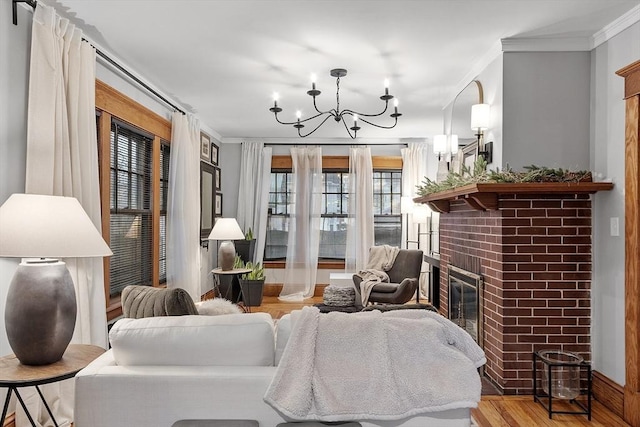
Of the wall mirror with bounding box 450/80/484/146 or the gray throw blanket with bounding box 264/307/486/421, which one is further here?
the wall mirror with bounding box 450/80/484/146

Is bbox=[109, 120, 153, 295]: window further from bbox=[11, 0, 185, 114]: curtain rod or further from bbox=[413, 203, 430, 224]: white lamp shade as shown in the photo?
bbox=[413, 203, 430, 224]: white lamp shade

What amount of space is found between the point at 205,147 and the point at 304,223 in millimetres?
1977

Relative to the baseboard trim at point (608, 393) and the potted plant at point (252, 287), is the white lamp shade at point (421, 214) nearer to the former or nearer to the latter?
the potted plant at point (252, 287)

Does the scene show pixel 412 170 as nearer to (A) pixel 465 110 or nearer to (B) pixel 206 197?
(B) pixel 206 197

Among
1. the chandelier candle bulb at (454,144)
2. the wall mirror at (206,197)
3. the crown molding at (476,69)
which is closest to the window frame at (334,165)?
the wall mirror at (206,197)

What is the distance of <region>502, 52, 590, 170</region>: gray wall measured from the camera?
11.8 feet

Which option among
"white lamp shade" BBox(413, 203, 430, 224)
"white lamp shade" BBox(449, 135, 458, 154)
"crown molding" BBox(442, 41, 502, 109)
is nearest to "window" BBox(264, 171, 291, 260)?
"white lamp shade" BBox(413, 203, 430, 224)

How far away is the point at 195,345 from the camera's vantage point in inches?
80.1

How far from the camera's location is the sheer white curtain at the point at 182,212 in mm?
5535

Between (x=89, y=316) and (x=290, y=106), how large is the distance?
335 centimetres

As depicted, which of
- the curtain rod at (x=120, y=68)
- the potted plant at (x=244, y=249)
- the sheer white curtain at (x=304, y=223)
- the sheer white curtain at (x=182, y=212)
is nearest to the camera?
the curtain rod at (x=120, y=68)

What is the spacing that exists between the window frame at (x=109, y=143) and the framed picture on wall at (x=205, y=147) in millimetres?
1417

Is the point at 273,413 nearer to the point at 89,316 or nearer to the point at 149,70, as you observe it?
the point at 89,316

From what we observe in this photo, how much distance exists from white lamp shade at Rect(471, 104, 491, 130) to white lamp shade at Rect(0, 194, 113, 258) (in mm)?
2923
